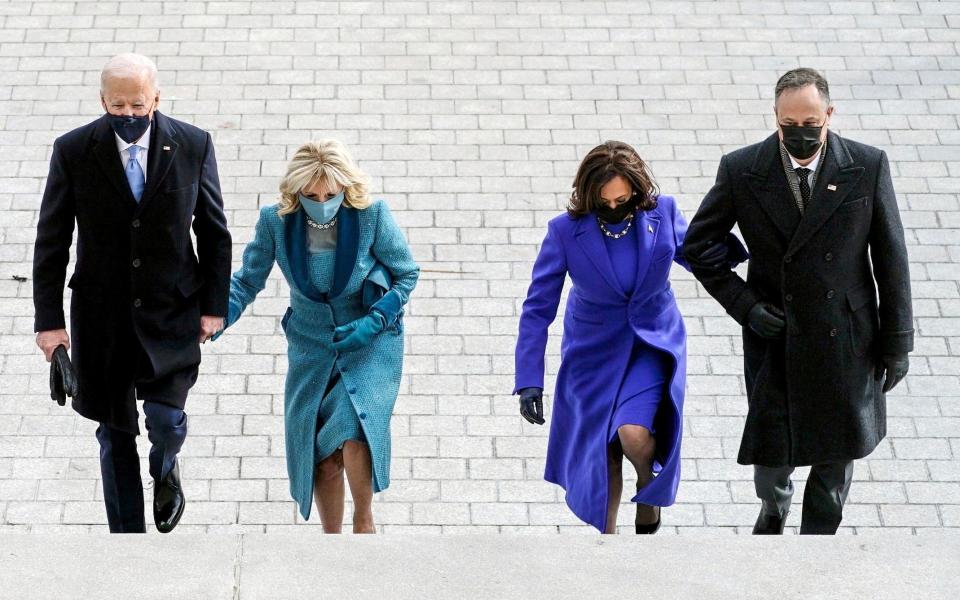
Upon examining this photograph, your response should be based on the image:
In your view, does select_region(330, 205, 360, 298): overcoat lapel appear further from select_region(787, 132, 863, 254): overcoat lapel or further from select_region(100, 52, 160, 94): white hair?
select_region(787, 132, 863, 254): overcoat lapel

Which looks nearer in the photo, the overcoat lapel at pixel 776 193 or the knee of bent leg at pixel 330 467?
the overcoat lapel at pixel 776 193

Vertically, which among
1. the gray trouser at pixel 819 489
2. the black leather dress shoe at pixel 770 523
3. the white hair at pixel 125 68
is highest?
the white hair at pixel 125 68

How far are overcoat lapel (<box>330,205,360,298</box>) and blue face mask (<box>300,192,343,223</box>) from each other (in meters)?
0.05

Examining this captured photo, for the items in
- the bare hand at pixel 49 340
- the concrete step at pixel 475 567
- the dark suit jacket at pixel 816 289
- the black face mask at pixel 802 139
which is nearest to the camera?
the concrete step at pixel 475 567

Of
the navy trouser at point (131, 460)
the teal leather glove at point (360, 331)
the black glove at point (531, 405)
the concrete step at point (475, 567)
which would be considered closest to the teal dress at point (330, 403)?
the teal leather glove at point (360, 331)

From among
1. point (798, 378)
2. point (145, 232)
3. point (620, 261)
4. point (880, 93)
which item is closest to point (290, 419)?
point (145, 232)

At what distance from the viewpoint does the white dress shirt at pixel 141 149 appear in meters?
5.46

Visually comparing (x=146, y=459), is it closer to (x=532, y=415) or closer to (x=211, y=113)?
(x=532, y=415)

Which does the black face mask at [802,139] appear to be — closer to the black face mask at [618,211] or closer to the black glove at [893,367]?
the black face mask at [618,211]

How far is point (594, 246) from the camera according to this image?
5789 millimetres

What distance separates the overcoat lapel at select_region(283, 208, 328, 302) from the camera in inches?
230

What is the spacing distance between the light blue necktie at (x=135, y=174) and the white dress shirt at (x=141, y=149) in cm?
1

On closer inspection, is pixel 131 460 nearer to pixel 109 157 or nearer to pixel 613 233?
pixel 109 157

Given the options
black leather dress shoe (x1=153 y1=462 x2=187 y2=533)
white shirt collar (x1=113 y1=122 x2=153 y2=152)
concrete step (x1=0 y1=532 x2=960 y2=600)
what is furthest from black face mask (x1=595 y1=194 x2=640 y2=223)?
black leather dress shoe (x1=153 y1=462 x2=187 y2=533)
